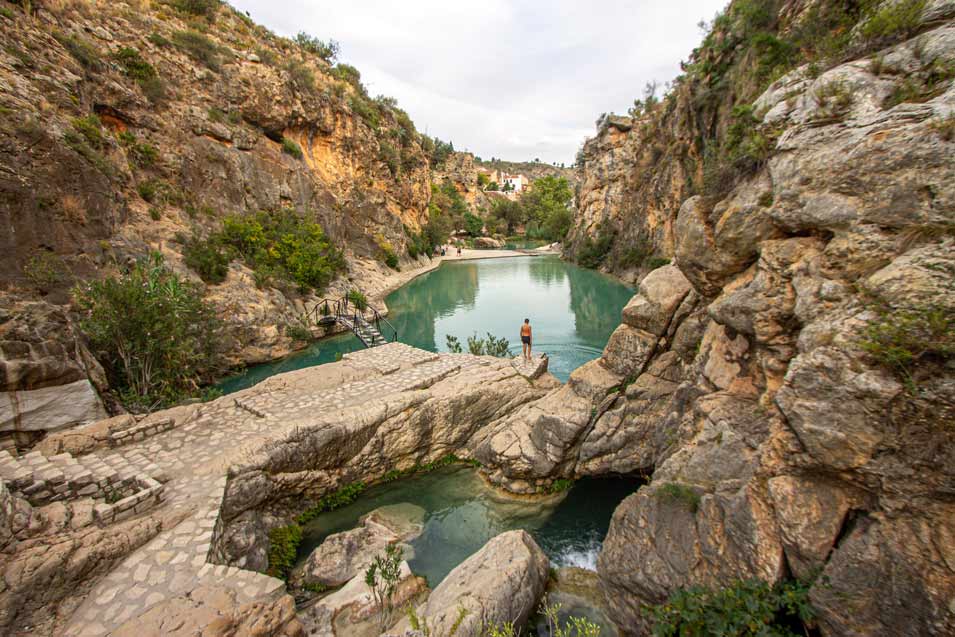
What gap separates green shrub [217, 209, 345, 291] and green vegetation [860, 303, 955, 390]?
18.2 meters

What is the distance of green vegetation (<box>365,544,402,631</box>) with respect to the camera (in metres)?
4.76

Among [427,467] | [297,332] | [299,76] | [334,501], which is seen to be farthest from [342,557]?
[299,76]

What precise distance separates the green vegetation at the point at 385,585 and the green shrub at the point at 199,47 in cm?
2672

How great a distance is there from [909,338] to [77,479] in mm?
9286

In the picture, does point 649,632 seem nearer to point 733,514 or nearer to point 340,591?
point 733,514

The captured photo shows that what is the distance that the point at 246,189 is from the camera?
21312 mm

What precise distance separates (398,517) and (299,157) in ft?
81.7

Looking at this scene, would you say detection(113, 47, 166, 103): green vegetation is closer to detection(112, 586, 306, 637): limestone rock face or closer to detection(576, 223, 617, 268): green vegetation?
detection(112, 586, 306, 637): limestone rock face

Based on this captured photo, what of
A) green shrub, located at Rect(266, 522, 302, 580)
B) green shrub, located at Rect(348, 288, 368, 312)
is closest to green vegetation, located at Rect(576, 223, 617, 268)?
green shrub, located at Rect(348, 288, 368, 312)

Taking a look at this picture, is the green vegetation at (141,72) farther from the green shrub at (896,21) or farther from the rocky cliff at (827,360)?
the green shrub at (896,21)

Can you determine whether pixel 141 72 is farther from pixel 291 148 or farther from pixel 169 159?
pixel 291 148

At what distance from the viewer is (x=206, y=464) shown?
22.2 ft

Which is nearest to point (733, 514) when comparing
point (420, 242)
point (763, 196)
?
point (763, 196)

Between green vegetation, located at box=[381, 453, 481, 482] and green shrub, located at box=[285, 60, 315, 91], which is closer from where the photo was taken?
green vegetation, located at box=[381, 453, 481, 482]
